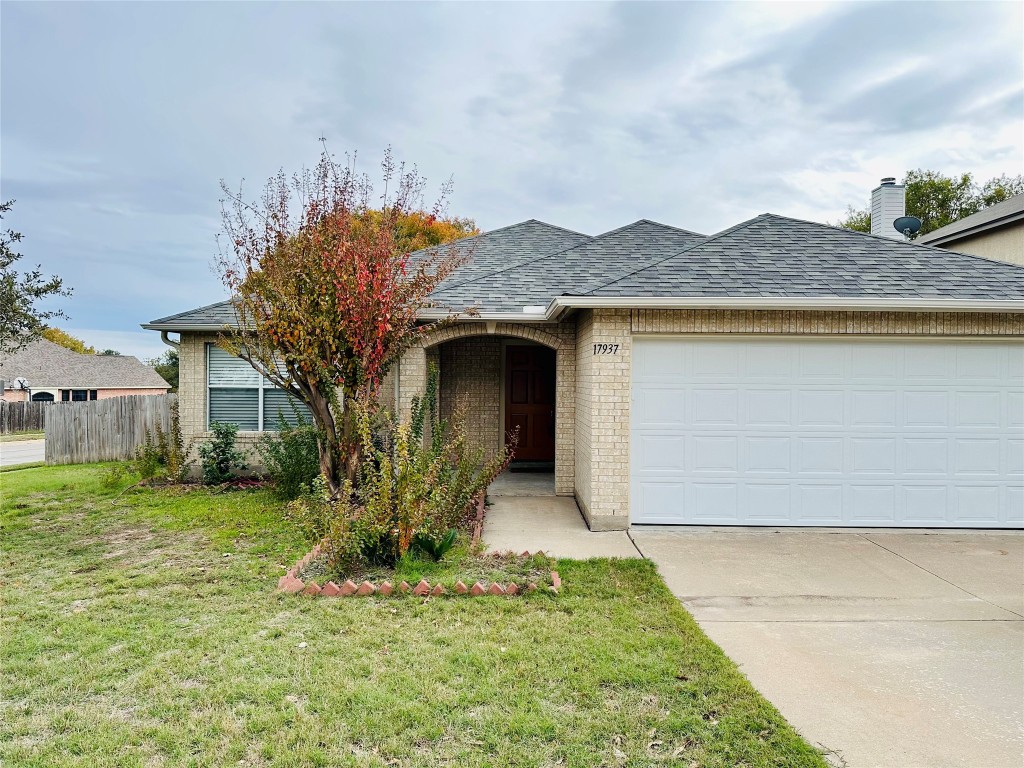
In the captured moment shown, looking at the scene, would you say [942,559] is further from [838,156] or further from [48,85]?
[838,156]

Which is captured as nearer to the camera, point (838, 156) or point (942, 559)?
point (942, 559)

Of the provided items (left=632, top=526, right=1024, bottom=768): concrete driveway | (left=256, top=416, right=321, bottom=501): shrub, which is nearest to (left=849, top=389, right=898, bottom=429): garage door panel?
(left=632, top=526, right=1024, bottom=768): concrete driveway

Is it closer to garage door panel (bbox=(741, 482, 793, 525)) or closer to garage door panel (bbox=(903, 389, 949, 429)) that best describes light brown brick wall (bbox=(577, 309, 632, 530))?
garage door panel (bbox=(741, 482, 793, 525))

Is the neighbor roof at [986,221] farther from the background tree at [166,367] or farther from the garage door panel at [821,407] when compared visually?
the background tree at [166,367]

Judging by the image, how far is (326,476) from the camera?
764 cm

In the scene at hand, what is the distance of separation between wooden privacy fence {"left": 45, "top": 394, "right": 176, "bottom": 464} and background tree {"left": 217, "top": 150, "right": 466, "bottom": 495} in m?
9.74

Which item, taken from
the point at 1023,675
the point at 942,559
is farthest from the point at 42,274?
the point at 942,559

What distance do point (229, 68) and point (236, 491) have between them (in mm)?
7438

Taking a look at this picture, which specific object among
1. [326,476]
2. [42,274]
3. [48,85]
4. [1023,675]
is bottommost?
[1023,675]

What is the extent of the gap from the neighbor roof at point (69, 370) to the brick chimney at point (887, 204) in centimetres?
3831

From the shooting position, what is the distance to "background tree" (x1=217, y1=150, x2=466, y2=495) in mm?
7043

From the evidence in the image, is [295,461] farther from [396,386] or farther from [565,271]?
[565,271]

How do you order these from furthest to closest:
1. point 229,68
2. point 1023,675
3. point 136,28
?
point 229,68 < point 136,28 < point 1023,675

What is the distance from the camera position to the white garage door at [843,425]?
786 centimetres
